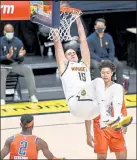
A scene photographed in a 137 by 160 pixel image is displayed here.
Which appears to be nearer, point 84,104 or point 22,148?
point 22,148

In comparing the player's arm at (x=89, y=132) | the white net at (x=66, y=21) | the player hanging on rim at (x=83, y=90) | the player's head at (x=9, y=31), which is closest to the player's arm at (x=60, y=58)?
the player hanging on rim at (x=83, y=90)

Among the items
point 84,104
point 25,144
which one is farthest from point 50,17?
point 25,144

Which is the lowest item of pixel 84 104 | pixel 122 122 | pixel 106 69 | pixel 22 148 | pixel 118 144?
pixel 118 144

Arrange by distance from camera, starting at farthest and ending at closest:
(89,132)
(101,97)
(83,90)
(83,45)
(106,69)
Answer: (89,132), (83,45), (83,90), (106,69), (101,97)

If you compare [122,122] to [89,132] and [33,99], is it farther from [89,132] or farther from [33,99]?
[33,99]

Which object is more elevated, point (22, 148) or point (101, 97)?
point (101, 97)

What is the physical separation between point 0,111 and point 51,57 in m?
3.62

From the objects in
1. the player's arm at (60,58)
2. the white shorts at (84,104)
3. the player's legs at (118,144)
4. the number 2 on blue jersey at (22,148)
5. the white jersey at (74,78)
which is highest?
the player's arm at (60,58)

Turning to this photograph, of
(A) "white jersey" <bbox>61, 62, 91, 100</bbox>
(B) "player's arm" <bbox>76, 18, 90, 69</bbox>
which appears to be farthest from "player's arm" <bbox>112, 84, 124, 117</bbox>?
(B) "player's arm" <bbox>76, 18, 90, 69</bbox>

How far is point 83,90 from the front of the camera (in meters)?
9.03

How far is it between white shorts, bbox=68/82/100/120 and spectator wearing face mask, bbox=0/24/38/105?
16.2 ft

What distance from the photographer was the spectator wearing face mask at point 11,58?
Answer: 1393 centimetres

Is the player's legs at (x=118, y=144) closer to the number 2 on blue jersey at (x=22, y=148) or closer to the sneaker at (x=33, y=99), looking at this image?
the number 2 on blue jersey at (x=22, y=148)

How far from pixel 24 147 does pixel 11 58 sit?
5399 millimetres
